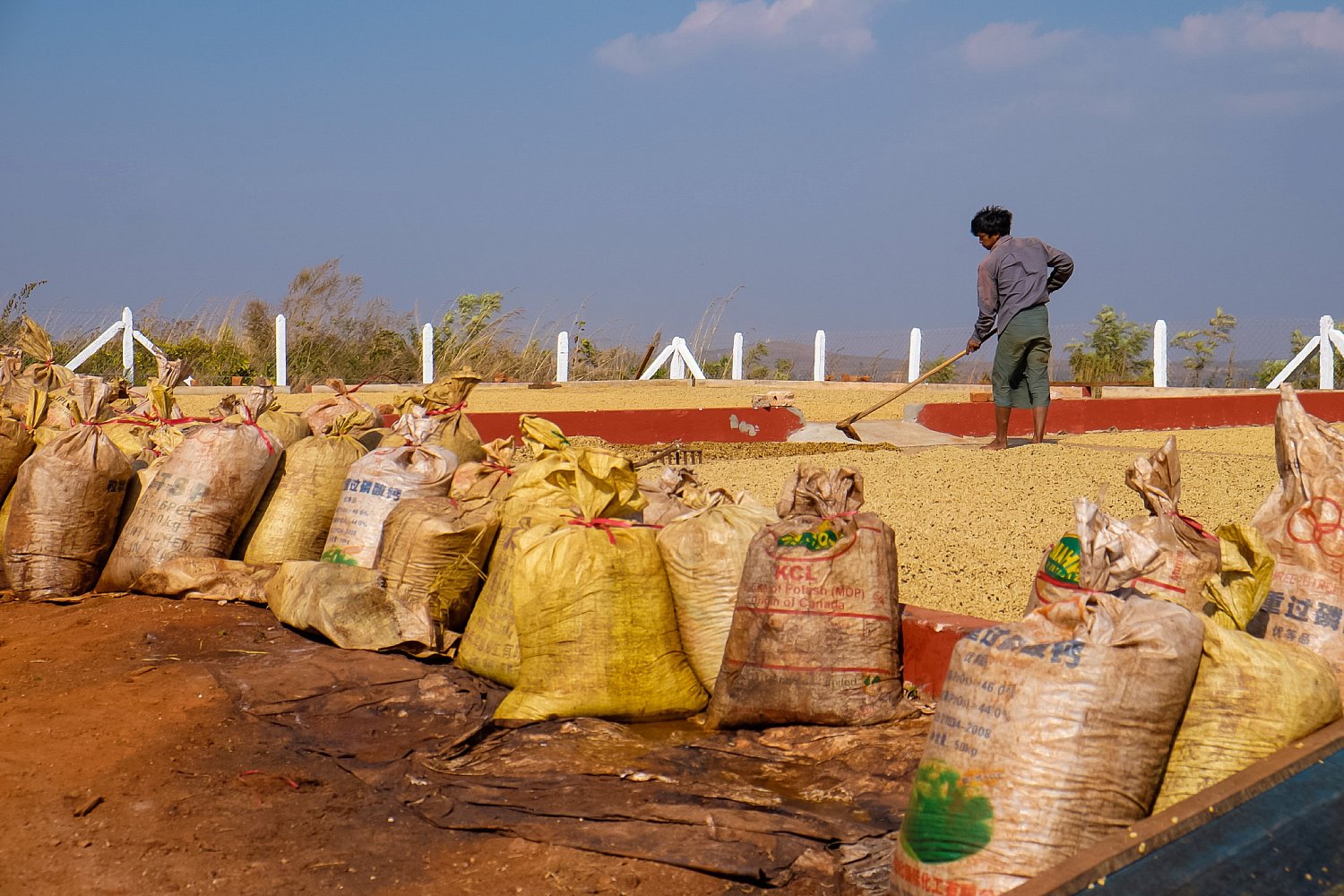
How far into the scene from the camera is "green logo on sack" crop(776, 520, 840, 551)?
9.90 feet

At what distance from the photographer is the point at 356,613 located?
3.74 meters

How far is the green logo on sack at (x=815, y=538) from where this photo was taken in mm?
3018

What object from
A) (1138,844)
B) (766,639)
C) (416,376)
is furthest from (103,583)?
(416,376)

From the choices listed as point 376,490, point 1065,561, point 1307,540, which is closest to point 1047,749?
point 1065,561

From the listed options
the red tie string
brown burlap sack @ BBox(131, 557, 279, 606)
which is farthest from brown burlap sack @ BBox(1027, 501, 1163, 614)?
brown burlap sack @ BBox(131, 557, 279, 606)

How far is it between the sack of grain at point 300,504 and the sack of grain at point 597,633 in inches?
61.2

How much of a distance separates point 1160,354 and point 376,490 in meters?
14.7

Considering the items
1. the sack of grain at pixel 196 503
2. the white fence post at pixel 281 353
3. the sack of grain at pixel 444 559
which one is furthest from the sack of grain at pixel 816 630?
the white fence post at pixel 281 353

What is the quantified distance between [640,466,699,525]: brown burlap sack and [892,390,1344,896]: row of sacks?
1.77 metres

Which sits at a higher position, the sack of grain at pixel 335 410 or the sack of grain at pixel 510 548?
the sack of grain at pixel 335 410

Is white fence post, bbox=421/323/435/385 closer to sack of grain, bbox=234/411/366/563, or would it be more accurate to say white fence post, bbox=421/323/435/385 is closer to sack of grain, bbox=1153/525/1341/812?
sack of grain, bbox=234/411/366/563

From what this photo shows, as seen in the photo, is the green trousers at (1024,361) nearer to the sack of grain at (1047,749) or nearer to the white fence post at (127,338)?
the sack of grain at (1047,749)

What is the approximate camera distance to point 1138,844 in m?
1.59

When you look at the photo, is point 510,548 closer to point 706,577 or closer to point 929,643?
point 706,577
